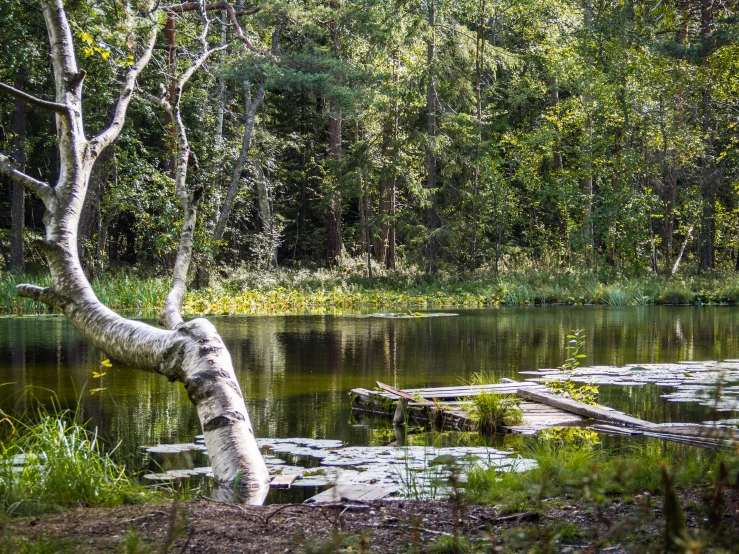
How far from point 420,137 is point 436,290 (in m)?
5.91

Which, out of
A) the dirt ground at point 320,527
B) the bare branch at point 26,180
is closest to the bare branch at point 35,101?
the bare branch at point 26,180

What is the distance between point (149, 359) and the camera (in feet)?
18.4

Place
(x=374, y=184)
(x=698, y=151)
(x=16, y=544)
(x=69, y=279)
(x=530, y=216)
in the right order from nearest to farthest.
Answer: (x=16, y=544) → (x=69, y=279) → (x=698, y=151) → (x=374, y=184) → (x=530, y=216)

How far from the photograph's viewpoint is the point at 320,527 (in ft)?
12.6

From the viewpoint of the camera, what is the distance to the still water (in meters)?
8.87

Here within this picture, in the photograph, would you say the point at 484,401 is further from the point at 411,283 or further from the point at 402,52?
the point at 402,52

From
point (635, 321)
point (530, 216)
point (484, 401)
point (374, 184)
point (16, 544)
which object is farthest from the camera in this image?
point (530, 216)

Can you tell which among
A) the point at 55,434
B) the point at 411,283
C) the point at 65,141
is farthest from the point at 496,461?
the point at 411,283

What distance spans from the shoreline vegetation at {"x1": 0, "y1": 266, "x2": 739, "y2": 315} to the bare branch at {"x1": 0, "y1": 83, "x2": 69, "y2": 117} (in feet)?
59.4

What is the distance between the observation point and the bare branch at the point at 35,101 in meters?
5.74

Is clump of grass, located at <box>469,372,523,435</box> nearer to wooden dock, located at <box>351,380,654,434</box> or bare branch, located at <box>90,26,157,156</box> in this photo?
wooden dock, located at <box>351,380,654,434</box>

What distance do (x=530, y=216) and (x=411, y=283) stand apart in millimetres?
9744

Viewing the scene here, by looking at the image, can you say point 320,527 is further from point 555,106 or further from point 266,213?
point 555,106

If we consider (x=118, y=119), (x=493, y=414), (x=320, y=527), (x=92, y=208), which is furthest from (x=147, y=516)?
(x=92, y=208)
